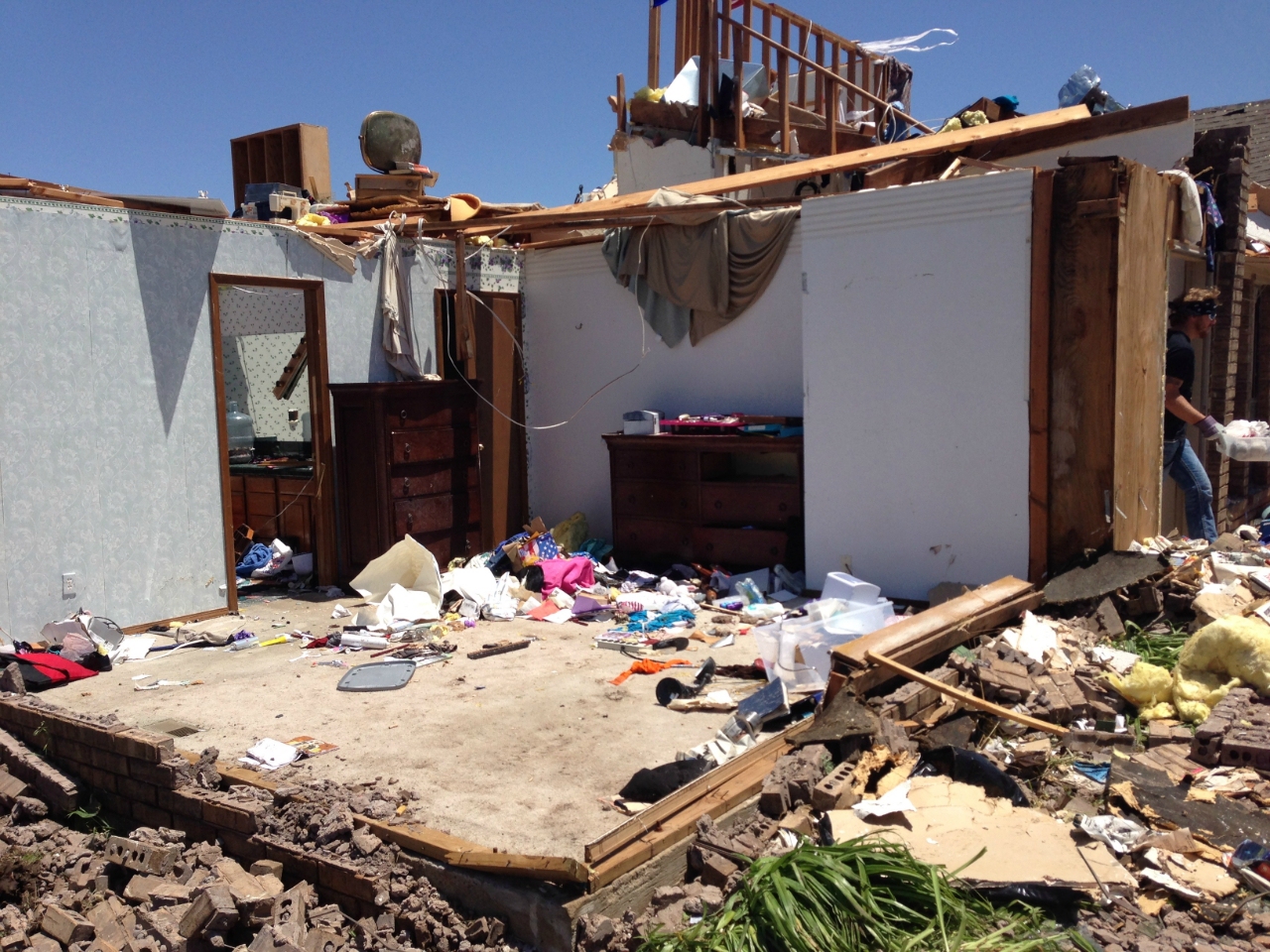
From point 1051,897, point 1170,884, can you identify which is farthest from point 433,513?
point 1170,884

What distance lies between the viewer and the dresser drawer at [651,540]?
28.9ft

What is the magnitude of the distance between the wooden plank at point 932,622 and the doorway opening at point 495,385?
15.7ft

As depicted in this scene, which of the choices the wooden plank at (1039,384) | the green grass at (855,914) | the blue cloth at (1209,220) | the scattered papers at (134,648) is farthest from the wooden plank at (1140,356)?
the scattered papers at (134,648)

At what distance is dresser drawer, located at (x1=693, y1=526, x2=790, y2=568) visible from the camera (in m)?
8.28

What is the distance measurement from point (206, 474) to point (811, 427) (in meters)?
4.68

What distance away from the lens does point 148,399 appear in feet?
23.9

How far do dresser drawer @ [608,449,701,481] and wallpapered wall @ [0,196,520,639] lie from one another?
3187 millimetres

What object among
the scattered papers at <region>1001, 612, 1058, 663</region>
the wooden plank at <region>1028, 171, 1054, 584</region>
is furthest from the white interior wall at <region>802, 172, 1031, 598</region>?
the scattered papers at <region>1001, 612, 1058, 663</region>

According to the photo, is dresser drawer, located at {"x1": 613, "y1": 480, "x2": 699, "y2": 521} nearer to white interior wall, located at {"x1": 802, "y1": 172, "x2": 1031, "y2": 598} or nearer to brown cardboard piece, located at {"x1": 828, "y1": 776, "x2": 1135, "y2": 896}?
white interior wall, located at {"x1": 802, "y1": 172, "x2": 1031, "y2": 598}

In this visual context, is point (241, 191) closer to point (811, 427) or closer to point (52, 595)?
point (52, 595)

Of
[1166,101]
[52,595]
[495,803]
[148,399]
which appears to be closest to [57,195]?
[148,399]

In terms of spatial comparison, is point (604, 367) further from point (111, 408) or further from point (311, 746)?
point (311, 746)

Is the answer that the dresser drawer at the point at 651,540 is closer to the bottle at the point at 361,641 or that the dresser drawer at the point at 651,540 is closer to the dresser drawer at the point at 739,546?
the dresser drawer at the point at 739,546

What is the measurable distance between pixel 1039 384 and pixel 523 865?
195 inches
